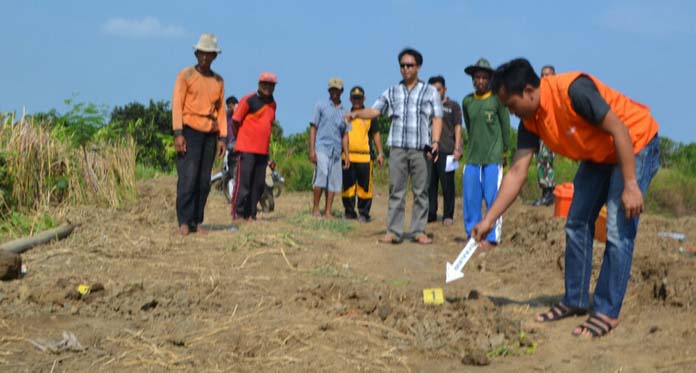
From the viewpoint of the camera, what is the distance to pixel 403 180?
9.71 metres

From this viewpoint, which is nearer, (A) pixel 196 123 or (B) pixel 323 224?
(A) pixel 196 123

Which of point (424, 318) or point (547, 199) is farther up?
point (547, 199)

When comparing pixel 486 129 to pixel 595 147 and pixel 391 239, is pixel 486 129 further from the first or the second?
pixel 595 147

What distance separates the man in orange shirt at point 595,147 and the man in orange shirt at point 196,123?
434 centimetres

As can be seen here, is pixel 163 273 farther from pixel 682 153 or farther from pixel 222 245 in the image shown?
pixel 682 153

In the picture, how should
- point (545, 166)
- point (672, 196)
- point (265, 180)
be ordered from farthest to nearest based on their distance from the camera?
point (672, 196) → point (545, 166) → point (265, 180)

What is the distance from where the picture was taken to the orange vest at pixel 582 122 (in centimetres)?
538

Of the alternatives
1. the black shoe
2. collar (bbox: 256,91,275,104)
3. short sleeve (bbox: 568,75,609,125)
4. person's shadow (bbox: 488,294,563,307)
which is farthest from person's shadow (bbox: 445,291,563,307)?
the black shoe

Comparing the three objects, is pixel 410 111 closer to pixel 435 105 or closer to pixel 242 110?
pixel 435 105

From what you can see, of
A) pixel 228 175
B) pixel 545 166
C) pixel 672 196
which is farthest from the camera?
pixel 672 196

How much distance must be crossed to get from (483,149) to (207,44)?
2.87m

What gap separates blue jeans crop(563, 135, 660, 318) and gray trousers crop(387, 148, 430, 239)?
12.1ft

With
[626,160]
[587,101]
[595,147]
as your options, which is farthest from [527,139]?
[626,160]

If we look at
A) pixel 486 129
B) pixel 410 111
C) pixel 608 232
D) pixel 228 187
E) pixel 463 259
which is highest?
pixel 410 111
